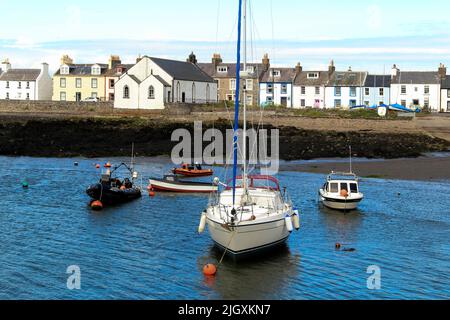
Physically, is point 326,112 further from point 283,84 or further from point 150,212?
point 150,212

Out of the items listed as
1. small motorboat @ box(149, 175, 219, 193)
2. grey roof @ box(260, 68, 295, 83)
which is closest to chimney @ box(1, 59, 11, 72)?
grey roof @ box(260, 68, 295, 83)

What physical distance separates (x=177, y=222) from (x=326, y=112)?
52601mm

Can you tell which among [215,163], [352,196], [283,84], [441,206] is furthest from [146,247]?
[283,84]

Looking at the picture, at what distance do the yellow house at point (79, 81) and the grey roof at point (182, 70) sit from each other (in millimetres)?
11555

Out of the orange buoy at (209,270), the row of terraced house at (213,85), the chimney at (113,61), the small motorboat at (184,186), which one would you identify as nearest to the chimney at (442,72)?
the row of terraced house at (213,85)

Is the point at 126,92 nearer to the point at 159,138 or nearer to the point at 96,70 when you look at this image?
the point at 96,70

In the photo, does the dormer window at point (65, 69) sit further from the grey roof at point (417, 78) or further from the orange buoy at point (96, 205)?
the orange buoy at point (96, 205)

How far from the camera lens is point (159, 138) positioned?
2581 inches

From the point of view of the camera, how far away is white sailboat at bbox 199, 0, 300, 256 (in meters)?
23.8

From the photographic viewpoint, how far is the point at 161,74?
87.6 meters

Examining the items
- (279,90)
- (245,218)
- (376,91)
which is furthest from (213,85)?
(245,218)

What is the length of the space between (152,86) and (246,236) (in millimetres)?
64310

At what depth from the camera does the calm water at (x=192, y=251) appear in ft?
71.5

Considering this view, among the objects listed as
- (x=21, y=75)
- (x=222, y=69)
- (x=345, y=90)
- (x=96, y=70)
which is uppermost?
(x=222, y=69)
